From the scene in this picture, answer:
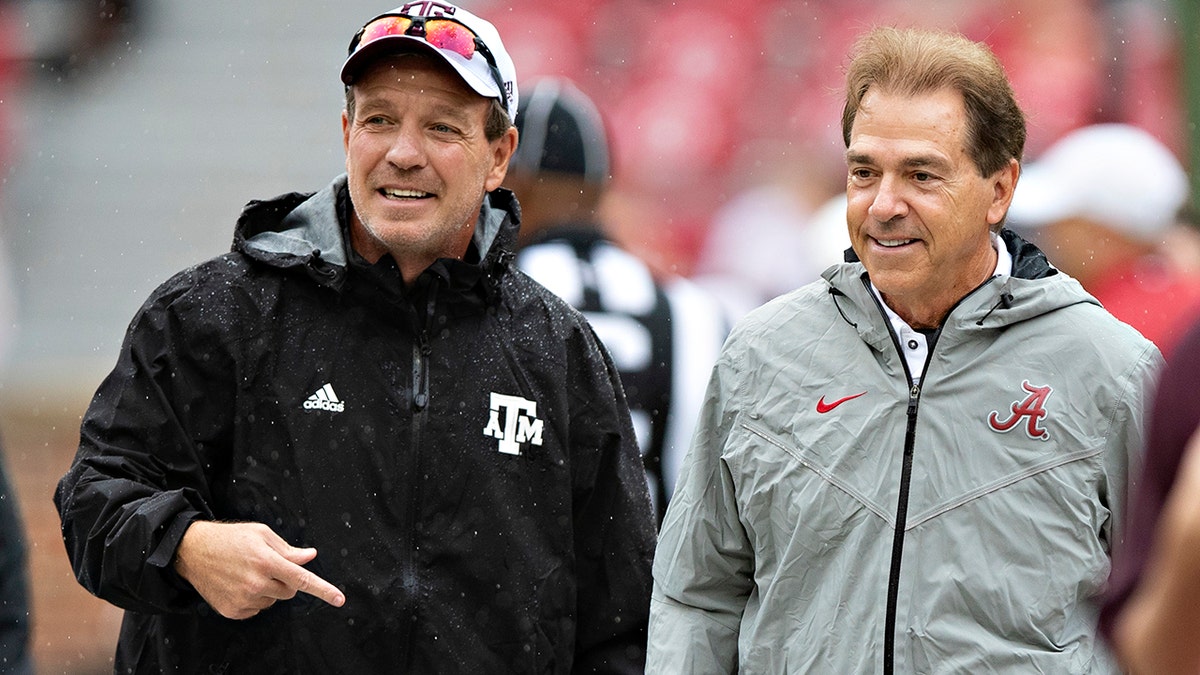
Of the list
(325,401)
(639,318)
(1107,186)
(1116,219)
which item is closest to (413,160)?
(325,401)

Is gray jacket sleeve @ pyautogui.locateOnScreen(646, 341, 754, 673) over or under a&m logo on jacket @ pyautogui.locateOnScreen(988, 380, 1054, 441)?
under

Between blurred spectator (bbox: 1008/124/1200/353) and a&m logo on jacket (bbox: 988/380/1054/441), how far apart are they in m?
2.81

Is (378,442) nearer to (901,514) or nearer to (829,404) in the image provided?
(829,404)

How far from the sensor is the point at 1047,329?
2605 millimetres

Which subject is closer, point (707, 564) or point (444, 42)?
point (707, 564)

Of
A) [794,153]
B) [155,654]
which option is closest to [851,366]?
[155,654]

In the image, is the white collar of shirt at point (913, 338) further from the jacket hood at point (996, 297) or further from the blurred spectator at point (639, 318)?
the blurred spectator at point (639, 318)

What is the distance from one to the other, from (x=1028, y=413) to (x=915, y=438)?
0.17 metres

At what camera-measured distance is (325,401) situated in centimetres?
279

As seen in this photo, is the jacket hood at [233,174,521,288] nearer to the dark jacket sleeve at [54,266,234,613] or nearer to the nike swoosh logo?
the dark jacket sleeve at [54,266,234,613]

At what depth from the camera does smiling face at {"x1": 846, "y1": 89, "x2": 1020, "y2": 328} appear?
265 cm

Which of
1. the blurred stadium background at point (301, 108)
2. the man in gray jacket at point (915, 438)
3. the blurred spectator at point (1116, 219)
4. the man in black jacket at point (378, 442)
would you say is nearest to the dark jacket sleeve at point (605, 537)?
the man in black jacket at point (378, 442)

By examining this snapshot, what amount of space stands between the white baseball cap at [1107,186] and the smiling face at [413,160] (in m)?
3.25

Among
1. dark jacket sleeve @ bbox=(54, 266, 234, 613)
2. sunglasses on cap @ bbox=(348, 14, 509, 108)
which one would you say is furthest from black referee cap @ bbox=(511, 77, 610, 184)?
dark jacket sleeve @ bbox=(54, 266, 234, 613)
